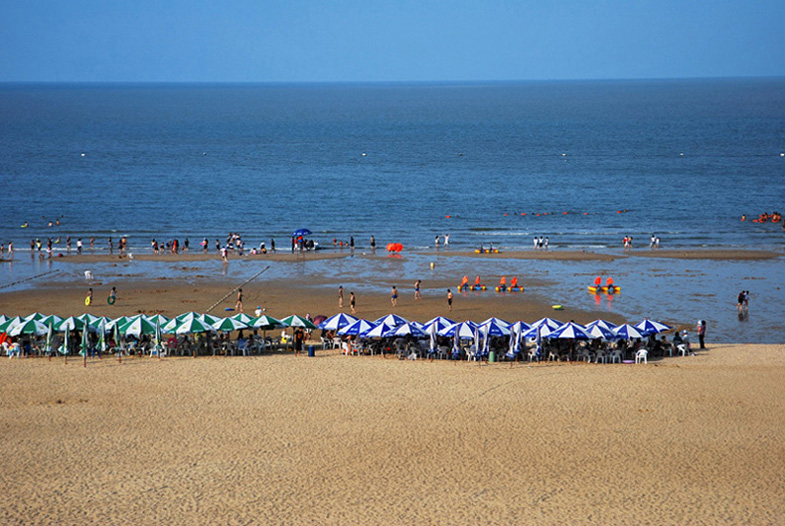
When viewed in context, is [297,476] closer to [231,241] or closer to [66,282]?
[66,282]

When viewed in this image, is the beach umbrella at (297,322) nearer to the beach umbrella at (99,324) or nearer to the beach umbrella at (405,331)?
the beach umbrella at (405,331)

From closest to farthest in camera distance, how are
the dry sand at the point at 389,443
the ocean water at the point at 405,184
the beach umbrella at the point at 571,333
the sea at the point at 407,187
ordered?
1. the dry sand at the point at 389,443
2. the beach umbrella at the point at 571,333
3. the sea at the point at 407,187
4. the ocean water at the point at 405,184

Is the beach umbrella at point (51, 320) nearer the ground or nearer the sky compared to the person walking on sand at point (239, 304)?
nearer the sky

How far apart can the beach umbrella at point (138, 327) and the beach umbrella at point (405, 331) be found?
7698 millimetres

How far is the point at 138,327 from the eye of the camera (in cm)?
2923

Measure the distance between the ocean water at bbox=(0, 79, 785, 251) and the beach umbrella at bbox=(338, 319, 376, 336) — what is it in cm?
2678

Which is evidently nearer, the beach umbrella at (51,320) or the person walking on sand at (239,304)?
the beach umbrella at (51,320)

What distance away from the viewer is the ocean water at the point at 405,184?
2468 inches

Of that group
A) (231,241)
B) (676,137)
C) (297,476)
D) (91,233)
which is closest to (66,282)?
(231,241)

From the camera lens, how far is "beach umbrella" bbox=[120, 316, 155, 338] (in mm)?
29141

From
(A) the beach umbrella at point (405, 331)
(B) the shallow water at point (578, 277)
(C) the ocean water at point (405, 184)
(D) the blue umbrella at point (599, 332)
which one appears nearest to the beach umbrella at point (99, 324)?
(A) the beach umbrella at point (405, 331)

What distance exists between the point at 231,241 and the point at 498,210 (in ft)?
83.0

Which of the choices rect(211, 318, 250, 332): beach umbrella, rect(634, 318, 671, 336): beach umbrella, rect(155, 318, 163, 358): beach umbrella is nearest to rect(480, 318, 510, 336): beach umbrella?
rect(634, 318, 671, 336): beach umbrella

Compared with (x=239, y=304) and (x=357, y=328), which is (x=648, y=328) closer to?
(x=357, y=328)
